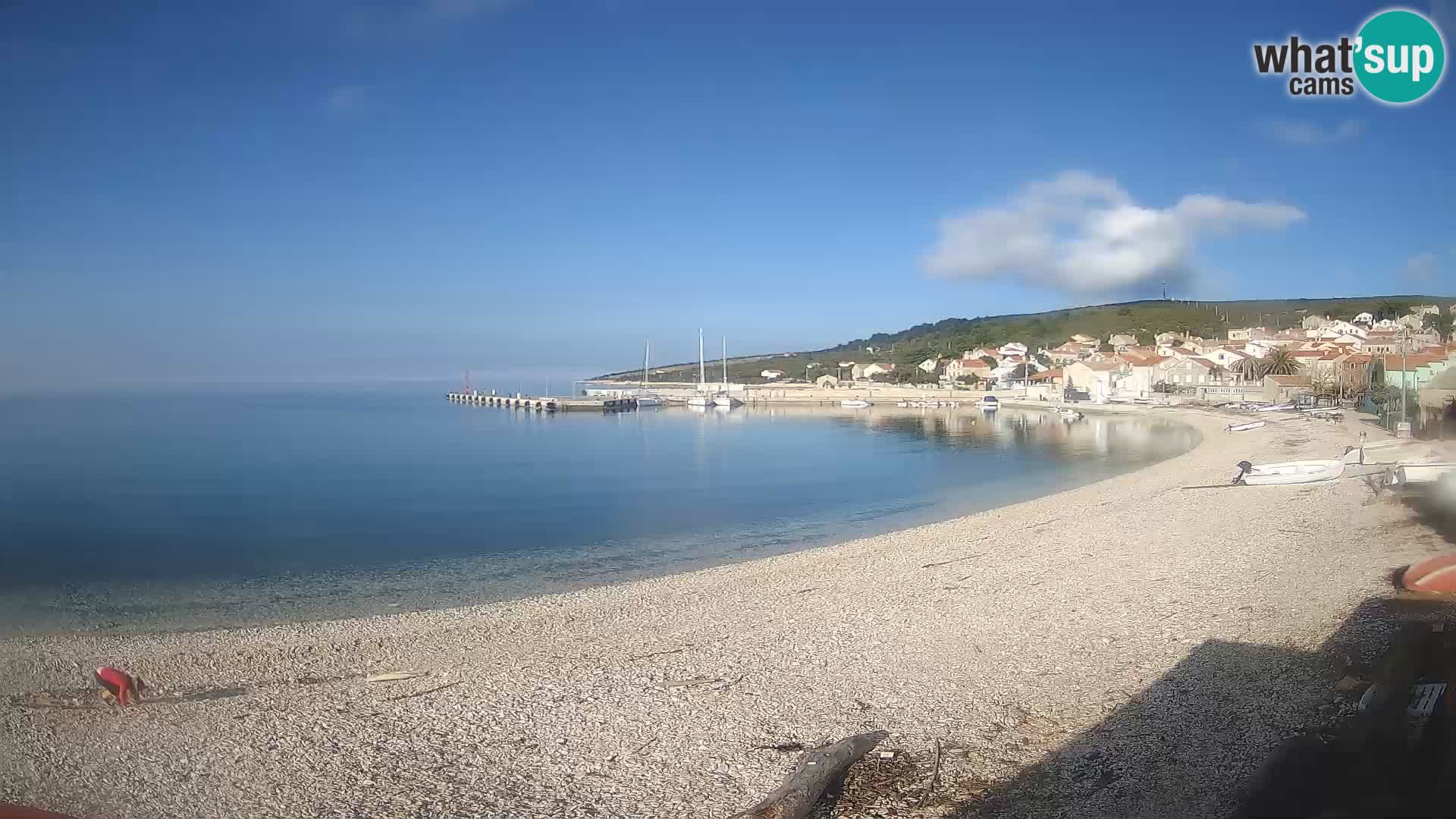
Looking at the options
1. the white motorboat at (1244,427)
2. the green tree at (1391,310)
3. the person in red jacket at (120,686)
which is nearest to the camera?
the person in red jacket at (120,686)

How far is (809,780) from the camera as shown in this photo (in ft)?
16.6

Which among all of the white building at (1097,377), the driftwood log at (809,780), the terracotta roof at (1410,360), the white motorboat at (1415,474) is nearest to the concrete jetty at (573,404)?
the white building at (1097,377)

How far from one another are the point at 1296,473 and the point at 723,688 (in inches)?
575

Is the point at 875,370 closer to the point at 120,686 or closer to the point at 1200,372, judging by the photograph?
the point at 1200,372

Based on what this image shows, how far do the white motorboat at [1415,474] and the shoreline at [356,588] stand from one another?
781cm

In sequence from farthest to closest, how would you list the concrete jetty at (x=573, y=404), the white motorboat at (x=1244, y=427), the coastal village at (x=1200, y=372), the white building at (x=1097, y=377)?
the concrete jetty at (x=573, y=404)
the white building at (x=1097, y=377)
the white motorboat at (x=1244, y=427)
the coastal village at (x=1200, y=372)

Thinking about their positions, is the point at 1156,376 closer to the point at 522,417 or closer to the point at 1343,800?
the point at 522,417

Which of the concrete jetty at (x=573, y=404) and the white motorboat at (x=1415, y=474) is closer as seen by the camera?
the white motorboat at (x=1415, y=474)

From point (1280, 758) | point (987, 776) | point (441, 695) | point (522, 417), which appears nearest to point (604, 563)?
point (441, 695)

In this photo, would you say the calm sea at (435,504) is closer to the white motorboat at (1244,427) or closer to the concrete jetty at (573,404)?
the white motorboat at (1244,427)

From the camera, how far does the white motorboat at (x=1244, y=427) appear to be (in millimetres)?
36862

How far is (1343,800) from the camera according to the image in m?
3.16

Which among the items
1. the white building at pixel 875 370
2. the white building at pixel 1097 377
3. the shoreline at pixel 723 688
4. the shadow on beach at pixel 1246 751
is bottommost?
the shoreline at pixel 723 688

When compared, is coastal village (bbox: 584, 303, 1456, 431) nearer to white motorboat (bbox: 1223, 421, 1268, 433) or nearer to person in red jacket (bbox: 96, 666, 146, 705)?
white motorboat (bbox: 1223, 421, 1268, 433)
